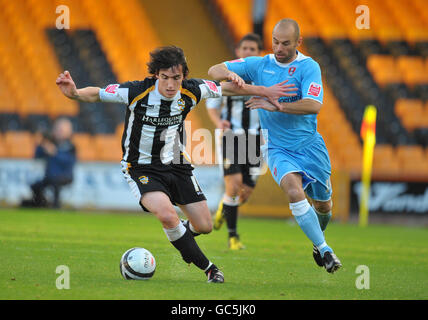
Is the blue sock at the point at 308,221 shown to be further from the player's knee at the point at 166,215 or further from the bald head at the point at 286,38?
the bald head at the point at 286,38

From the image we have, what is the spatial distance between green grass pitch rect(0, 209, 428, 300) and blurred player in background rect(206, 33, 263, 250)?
1.40 ft

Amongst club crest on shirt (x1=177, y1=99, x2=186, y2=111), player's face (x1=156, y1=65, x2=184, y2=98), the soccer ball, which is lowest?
the soccer ball

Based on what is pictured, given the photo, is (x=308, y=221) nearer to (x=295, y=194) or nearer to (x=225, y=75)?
(x=295, y=194)

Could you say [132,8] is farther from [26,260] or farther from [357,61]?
[26,260]

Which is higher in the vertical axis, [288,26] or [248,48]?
[248,48]

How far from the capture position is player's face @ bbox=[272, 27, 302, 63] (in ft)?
21.1

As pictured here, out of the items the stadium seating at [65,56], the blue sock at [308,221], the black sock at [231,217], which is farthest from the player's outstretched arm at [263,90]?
the stadium seating at [65,56]

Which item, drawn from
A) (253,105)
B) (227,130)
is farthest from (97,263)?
(227,130)

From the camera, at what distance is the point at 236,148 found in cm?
902

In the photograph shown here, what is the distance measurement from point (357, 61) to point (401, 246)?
8632 mm

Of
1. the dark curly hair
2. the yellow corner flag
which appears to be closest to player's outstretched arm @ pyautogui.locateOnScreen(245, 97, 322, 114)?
the dark curly hair

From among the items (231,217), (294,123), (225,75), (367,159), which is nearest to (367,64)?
(367,159)

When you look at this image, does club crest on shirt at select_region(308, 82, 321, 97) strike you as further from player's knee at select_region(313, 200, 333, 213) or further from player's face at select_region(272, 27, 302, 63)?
player's knee at select_region(313, 200, 333, 213)

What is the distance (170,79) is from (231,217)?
3.30 metres
